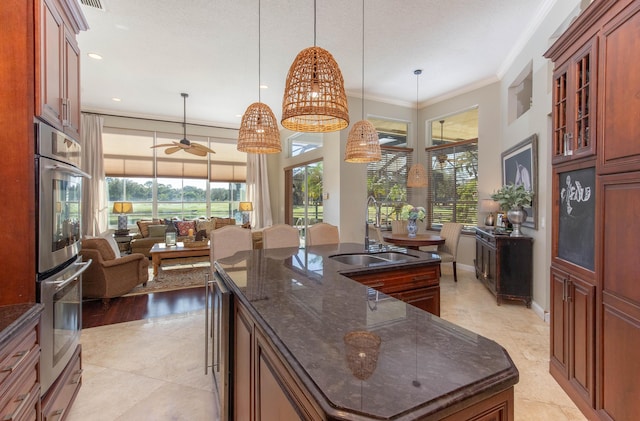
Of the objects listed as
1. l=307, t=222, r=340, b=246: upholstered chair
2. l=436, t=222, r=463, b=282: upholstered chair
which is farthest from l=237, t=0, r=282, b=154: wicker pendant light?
l=436, t=222, r=463, b=282: upholstered chair

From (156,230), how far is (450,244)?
20.5ft

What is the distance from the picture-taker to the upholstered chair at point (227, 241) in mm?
2977

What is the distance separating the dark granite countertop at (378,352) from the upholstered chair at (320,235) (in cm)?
185

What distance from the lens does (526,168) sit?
3889 millimetres

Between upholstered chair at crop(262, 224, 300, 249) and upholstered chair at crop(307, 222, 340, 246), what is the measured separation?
0.53 feet

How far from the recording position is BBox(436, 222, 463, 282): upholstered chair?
15.7ft

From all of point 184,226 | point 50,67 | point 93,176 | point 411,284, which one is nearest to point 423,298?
point 411,284

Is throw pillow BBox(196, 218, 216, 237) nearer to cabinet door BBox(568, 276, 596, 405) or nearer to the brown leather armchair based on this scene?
the brown leather armchair

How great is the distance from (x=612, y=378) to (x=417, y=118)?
559 cm

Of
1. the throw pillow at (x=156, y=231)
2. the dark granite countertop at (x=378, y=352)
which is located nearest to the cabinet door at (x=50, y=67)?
the dark granite countertop at (x=378, y=352)

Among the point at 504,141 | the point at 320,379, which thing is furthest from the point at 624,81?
the point at 504,141

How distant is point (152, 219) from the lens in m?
7.37

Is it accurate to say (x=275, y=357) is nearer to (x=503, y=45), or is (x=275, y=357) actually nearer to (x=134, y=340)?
(x=134, y=340)

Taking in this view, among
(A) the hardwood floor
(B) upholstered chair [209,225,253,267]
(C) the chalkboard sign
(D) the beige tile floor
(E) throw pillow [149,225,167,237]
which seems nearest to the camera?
(C) the chalkboard sign
